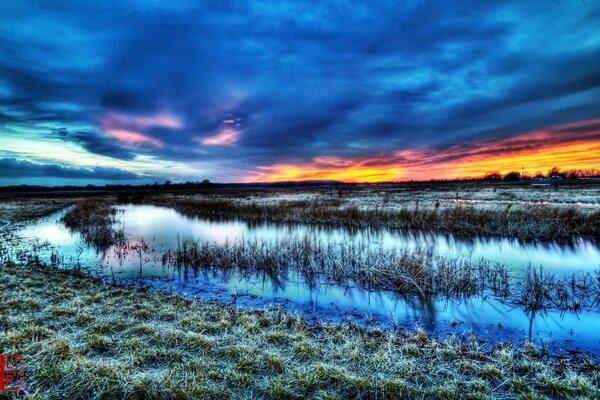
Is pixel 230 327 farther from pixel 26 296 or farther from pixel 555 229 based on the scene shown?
pixel 555 229

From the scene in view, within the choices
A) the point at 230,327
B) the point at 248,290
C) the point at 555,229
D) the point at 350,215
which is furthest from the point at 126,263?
the point at 555,229

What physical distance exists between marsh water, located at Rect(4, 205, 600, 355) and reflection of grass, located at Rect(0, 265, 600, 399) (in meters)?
1.62

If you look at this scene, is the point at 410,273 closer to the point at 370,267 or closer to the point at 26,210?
the point at 370,267

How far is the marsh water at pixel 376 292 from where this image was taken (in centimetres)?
768

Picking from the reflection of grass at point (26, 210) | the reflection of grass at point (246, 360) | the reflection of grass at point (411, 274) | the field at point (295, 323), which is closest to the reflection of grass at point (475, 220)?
the field at point (295, 323)

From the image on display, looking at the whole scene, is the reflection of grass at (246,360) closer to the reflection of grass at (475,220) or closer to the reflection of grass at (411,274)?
the reflection of grass at (411,274)

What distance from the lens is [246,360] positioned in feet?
17.0

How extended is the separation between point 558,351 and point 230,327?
Answer: 6770 millimetres

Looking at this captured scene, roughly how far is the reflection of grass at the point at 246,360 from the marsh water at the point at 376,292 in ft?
5.31

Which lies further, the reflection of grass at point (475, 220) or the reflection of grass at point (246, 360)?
the reflection of grass at point (475, 220)

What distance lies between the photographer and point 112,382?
4.46m

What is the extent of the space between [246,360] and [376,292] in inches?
248

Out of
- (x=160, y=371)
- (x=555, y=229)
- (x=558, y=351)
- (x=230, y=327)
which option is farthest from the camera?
(x=555, y=229)

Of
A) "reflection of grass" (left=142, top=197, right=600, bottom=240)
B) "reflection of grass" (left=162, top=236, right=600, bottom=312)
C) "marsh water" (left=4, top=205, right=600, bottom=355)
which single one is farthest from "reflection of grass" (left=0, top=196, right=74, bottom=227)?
"reflection of grass" (left=162, top=236, right=600, bottom=312)
